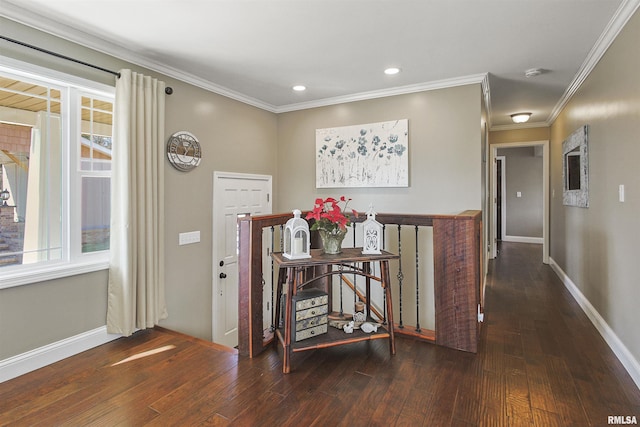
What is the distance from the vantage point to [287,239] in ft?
8.09

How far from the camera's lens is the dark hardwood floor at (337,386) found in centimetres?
183

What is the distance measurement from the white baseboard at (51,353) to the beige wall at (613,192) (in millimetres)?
4046

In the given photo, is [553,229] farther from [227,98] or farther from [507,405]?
[227,98]

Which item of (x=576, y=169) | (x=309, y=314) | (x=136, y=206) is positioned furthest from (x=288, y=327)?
(x=576, y=169)

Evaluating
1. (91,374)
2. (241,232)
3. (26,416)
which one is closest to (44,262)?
(91,374)

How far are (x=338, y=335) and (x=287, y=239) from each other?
79cm

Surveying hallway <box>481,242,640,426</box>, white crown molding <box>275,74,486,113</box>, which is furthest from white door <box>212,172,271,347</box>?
hallway <box>481,242,640,426</box>

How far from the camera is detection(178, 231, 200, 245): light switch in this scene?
3.49 m

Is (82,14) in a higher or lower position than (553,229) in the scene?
higher

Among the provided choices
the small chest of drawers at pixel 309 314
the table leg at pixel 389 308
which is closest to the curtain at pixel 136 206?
the small chest of drawers at pixel 309 314

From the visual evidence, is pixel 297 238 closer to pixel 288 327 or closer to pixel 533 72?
pixel 288 327

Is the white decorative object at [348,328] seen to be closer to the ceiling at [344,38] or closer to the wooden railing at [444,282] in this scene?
the wooden railing at [444,282]

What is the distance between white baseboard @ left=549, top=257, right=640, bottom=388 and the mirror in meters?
1.07

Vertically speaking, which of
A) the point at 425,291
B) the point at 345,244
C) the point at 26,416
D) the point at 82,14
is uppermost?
the point at 82,14
